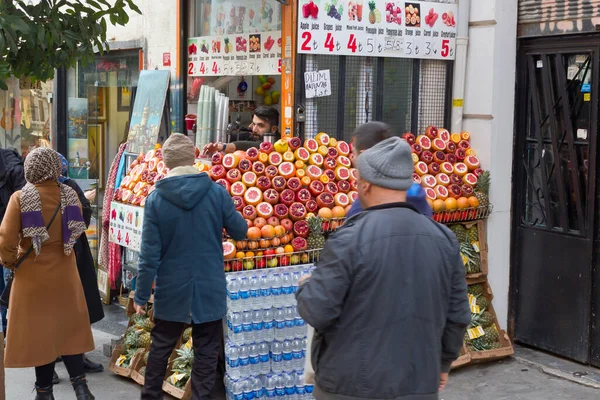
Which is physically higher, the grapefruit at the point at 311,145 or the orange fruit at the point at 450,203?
the grapefruit at the point at 311,145

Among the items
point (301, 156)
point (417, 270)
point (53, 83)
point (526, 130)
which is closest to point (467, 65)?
point (526, 130)

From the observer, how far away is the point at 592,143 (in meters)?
6.41

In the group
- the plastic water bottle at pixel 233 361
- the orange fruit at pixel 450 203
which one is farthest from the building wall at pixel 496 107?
the plastic water bottle at pixel 233 361

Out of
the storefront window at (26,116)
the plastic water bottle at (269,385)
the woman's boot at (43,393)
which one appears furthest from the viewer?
the storefront window at (26,116)

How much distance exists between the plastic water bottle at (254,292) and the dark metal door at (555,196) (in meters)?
2.46

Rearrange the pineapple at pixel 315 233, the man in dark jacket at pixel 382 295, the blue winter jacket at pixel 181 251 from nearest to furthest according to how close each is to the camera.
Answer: the man in dark jacket at pixel 382 295 → the blue winter jacket at pixel 181 251 → the pineapple at pixel 315 233

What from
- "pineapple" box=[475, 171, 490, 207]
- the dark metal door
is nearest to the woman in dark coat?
"pineapple" box=[475, 171, 490, 207]

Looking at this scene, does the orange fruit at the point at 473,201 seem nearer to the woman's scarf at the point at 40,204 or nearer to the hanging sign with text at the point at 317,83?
the hanging sign with text at the point at 317,83

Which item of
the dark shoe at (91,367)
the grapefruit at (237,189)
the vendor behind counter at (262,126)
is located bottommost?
the dark shoe at (91,367)

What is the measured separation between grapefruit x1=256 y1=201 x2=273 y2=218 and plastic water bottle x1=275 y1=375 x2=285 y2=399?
1127 millimetres

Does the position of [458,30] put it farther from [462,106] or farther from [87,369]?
[87,369]

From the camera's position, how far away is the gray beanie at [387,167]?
3164 millimetres

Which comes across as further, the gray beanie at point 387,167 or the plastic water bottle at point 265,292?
the plastic water bottle at point 265,292

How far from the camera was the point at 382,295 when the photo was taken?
10.1 ft
